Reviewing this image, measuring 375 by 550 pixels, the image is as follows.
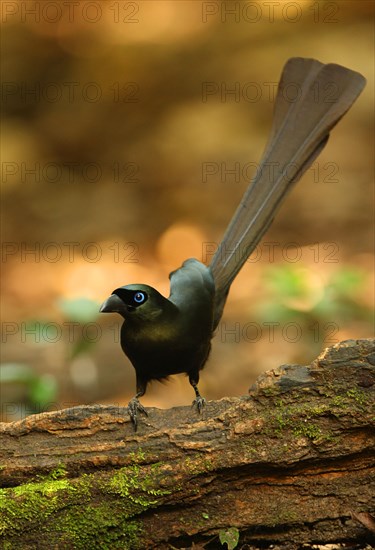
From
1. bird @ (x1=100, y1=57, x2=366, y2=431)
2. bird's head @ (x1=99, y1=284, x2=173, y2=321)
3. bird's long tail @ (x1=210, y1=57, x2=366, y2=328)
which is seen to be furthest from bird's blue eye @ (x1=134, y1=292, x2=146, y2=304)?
bird's long tail @ (x1=210, y1=57, x2=366, y2=328)

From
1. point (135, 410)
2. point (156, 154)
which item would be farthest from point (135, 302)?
point (156, 154)

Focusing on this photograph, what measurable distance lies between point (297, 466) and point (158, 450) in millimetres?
548

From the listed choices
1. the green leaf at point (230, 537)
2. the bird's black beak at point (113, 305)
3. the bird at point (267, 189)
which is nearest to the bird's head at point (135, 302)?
the bird's black beak at point (113, 305)

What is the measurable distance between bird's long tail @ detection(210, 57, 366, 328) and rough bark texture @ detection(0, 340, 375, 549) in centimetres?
106

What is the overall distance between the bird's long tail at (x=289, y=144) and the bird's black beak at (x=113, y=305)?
0.85m

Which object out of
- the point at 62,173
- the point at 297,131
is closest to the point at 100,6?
the point at 62,173

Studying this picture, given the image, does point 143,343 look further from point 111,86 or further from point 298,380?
point 111,86

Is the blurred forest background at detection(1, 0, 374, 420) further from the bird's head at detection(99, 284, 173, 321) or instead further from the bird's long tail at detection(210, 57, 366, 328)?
the bird's head at detection(99, 284, 173, 321)

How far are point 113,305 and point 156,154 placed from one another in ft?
24.1

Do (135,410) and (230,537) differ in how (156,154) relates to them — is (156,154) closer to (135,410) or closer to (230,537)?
(135,410)

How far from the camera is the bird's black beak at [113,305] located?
3.47 metres

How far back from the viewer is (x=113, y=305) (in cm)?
349

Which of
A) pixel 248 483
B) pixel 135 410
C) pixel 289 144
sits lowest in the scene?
pixel 248 483

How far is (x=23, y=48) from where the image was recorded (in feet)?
35.9
